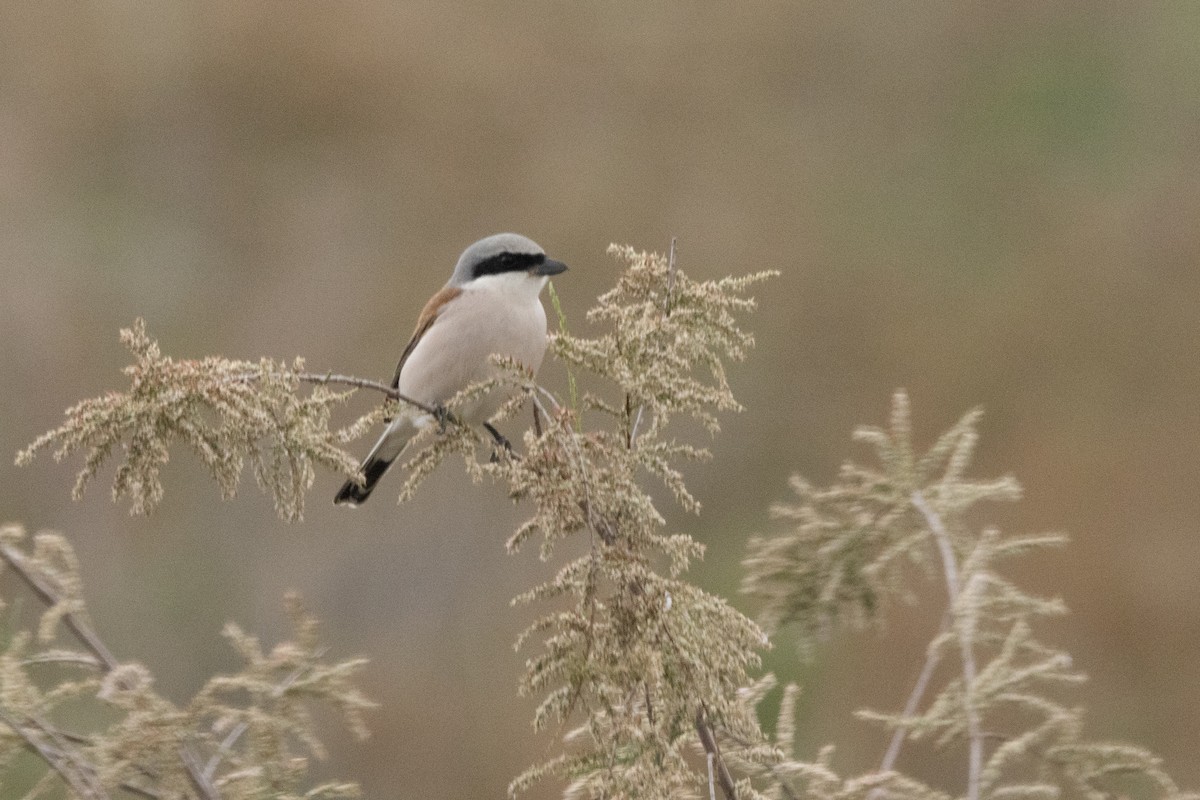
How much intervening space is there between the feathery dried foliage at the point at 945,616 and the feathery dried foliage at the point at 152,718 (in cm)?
45

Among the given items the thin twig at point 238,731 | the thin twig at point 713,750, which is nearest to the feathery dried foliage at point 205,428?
the thin twig at point 238,731

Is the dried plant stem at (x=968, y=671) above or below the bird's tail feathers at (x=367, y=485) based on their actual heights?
below

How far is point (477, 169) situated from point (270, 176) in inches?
42.6

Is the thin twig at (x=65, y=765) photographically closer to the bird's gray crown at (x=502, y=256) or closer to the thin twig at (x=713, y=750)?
the thin twig at (x=713, y=750)

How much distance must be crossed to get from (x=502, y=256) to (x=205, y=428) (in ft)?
5.63

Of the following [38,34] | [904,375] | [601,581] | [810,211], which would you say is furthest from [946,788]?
[38,34]

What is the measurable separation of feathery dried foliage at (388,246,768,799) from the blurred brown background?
3829 millimetres

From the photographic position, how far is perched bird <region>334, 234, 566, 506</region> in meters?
3.03

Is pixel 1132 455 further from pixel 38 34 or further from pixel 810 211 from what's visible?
pixel 38 34

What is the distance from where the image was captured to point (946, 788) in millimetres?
5133

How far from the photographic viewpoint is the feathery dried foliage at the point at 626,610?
1394mm

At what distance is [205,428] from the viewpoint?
4.92 feet

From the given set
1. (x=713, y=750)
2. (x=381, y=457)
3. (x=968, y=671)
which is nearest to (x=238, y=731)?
(x=713, y=750)

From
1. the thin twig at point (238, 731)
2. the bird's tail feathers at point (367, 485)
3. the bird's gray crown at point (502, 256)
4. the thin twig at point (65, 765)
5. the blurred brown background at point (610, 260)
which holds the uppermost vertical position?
the blurred brown background at point (610, 260)
